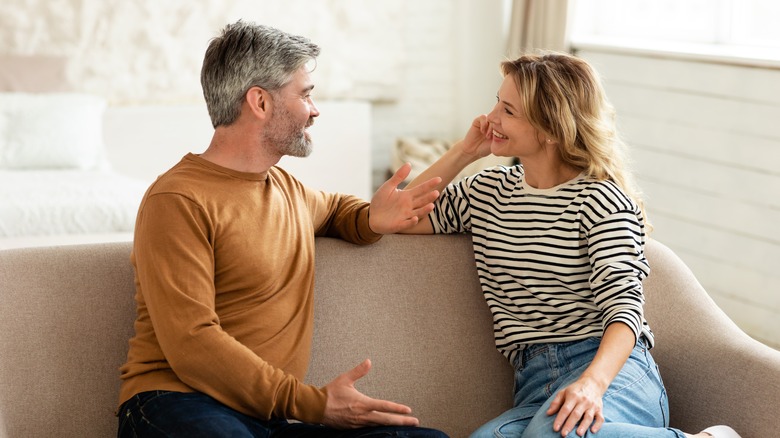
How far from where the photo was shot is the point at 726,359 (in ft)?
6.41

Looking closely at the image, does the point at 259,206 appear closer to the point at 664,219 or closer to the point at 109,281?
the point at 109,281

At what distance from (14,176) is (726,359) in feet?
9.63

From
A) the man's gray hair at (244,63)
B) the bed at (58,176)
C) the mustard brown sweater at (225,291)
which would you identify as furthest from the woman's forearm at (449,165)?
the bed at (58,176)

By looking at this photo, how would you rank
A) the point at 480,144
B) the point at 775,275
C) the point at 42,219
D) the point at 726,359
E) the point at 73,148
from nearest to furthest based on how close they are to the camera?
the point at 726,359, the point at 480,144, the point at 42,219, the point at 775,275, the point at 73,148

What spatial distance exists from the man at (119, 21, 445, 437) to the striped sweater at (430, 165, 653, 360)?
0.55 feet

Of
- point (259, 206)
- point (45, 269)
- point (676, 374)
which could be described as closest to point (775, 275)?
point (676, 374)

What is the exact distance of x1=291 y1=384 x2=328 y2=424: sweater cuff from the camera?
5.43 ft

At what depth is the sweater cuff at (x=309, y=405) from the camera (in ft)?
5.43

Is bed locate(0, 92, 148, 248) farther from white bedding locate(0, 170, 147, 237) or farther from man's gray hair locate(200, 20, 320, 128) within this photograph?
man's gray hair locate(200, 20, 320, 128)

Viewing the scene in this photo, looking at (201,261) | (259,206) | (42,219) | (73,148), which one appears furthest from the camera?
(73,148)

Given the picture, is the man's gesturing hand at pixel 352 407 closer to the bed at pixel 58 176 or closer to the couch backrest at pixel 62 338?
the couch backrest at pixel 62 338

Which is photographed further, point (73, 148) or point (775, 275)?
point (73, 148)

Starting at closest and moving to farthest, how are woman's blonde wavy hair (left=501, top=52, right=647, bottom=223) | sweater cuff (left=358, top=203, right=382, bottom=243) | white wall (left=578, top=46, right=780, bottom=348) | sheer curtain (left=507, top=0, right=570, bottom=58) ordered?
woman's blonde wavy hair (left=501, top=52, right=647, bottom=223) → sweater cuff (left=358, top=203, right=382, bottom=243) → white wall (left=578, top=46, right=780, bottom=348) → sheer curtain (left=507, top=0, right=570, bottom=58)

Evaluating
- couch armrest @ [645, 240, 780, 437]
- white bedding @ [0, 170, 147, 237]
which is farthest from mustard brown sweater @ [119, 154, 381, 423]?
white bedding @ [0, 170, 147, 237]
